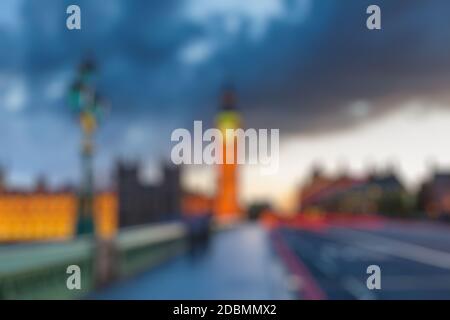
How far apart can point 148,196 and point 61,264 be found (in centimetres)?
11974

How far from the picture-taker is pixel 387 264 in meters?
29.5

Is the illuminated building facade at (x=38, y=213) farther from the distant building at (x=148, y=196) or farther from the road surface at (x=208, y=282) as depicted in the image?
the road surface at (x=208, y=282)

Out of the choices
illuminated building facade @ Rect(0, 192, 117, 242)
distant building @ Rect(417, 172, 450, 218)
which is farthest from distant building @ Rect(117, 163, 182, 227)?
distant building @ Rect(417, 172, 450, 218)

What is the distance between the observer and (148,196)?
433 ft

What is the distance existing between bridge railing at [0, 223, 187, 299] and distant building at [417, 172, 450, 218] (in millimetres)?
86046

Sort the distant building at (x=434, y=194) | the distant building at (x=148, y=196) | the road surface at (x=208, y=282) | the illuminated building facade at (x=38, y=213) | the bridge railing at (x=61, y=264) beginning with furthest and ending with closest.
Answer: the distant building at (x=148, y=196)
the illuminated building facade at (x=38, y=213)
the distant building at (x=434, y=194)
the road surface at (x=208, y=282)
the bridge railing at (x=61, y=264)

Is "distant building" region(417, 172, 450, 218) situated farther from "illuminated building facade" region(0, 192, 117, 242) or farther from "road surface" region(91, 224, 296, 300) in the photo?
"road surface" region(91, 224, 296, 300)

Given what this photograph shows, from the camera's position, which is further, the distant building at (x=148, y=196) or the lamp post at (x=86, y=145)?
the distant building at (x=148, y=196)

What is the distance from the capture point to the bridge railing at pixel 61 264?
10.7m

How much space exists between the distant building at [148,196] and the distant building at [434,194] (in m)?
46.9

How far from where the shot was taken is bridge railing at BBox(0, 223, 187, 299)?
35.2ft

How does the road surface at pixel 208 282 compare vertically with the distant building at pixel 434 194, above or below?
above

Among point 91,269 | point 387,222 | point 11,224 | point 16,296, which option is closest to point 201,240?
point 91,269

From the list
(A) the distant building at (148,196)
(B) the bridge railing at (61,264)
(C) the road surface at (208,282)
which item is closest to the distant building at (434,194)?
(A) the distant building at (148,196)
